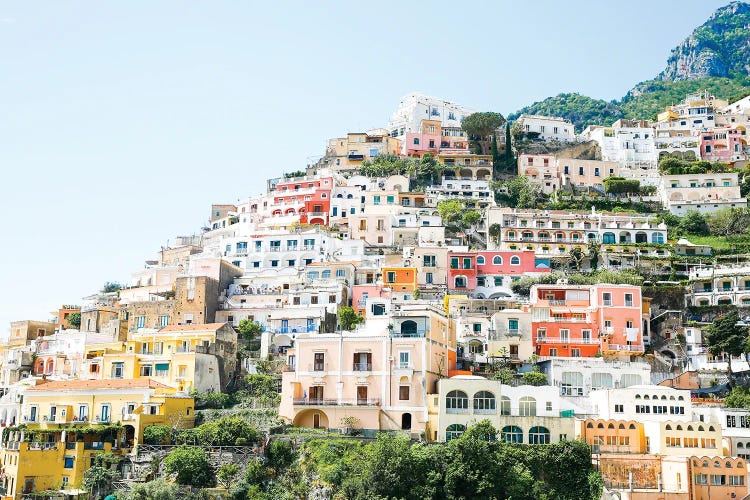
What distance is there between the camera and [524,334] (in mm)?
56125

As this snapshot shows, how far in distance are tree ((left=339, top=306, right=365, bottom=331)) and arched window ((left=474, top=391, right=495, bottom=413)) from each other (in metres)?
13.8

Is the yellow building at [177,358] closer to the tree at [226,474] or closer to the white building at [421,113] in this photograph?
the tree at [226,474]

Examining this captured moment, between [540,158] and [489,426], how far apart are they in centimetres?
5133

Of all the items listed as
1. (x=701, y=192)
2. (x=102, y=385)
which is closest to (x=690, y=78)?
(x=701, y=192)

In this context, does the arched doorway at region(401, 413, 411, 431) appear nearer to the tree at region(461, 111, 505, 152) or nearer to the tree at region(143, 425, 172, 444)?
the tree at region(143, 425, 172, 444)

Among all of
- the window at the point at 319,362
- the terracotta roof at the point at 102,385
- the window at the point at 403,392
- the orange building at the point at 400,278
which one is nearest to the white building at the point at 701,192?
the orange building at the point at 400,278

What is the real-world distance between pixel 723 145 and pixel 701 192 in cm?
1579

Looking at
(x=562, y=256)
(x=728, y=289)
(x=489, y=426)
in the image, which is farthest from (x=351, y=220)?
(x=489, y=426)

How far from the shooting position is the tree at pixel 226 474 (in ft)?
142

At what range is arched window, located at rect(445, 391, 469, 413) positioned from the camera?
45781 millimetres

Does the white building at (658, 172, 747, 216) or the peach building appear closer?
the peach building

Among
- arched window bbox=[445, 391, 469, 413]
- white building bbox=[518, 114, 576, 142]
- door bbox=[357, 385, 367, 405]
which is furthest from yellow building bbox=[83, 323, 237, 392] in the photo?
white building bbox=[518, 114, 576, 142]

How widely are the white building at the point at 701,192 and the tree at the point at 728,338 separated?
27.1 m

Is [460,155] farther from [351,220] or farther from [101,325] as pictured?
[101,325]
